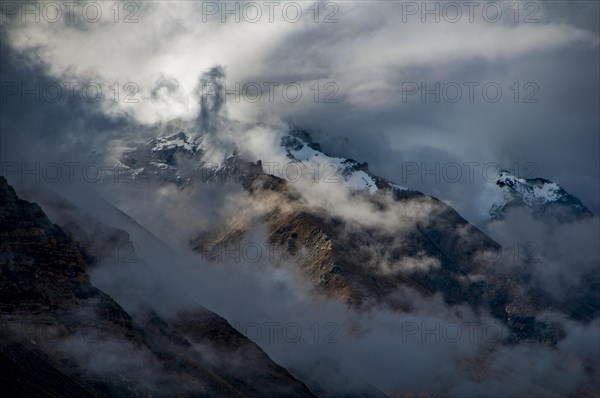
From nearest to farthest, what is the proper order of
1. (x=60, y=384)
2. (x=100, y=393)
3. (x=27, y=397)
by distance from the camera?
1. (x=27, y=397)
2. (x=60, y=384)
3. (x=100, y=393)

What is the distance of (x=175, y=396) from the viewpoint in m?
198

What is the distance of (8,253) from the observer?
195 meters

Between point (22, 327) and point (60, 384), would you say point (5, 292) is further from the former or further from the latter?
point (60, 384)

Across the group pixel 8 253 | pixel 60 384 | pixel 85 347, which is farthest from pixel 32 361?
pixel 8 253

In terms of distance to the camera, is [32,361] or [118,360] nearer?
[32,361]

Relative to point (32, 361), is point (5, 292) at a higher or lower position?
higher

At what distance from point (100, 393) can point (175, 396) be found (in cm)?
2650

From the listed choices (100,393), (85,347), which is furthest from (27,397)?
(85,347)

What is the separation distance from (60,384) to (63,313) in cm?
3476

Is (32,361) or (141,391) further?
(141,391)

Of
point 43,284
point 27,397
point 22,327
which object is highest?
point 43,284

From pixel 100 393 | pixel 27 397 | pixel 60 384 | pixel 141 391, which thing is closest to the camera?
pixel 27 397

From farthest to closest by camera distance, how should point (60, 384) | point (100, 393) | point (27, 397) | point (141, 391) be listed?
point (141, 391) < point (100, 393) < point (60, 384) < point (27, 397)

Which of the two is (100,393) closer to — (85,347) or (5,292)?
(85,347)
